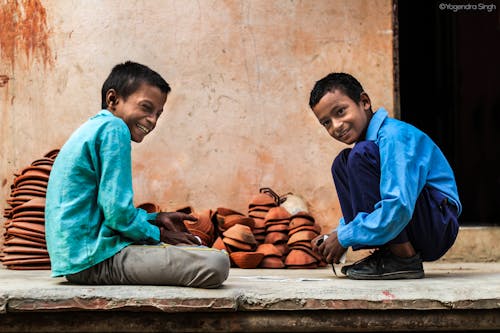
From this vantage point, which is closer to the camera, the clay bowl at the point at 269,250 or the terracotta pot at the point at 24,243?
the terracotta pot at the point at 24,243

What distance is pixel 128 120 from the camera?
122 inches

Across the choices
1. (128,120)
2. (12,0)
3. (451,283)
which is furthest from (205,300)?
(12,0)

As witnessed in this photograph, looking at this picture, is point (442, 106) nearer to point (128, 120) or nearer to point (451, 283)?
point (451, 283)

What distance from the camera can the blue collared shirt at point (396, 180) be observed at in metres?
3.13

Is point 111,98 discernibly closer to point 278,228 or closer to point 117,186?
point 117,186

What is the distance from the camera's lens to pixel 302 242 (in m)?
4.61

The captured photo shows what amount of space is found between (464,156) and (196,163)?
2.74 meters

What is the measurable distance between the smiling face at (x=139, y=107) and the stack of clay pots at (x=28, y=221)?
1.55 meters

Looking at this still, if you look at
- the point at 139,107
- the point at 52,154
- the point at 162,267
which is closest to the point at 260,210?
the point at 52,154

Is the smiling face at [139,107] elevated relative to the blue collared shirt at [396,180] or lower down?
elevated

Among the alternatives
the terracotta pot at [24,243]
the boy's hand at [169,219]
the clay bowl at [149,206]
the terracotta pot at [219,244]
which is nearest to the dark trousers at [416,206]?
the boy's hand at [169,219]

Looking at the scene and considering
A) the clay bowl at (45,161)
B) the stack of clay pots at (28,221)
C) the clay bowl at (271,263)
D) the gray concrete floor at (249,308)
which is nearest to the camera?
the gray concrete floor at (249,308)

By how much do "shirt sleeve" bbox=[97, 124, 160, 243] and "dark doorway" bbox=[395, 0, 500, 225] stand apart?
3.73 m

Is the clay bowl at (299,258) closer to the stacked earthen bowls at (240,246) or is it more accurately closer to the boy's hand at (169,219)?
the stacked earthen bowls at (240,246)
